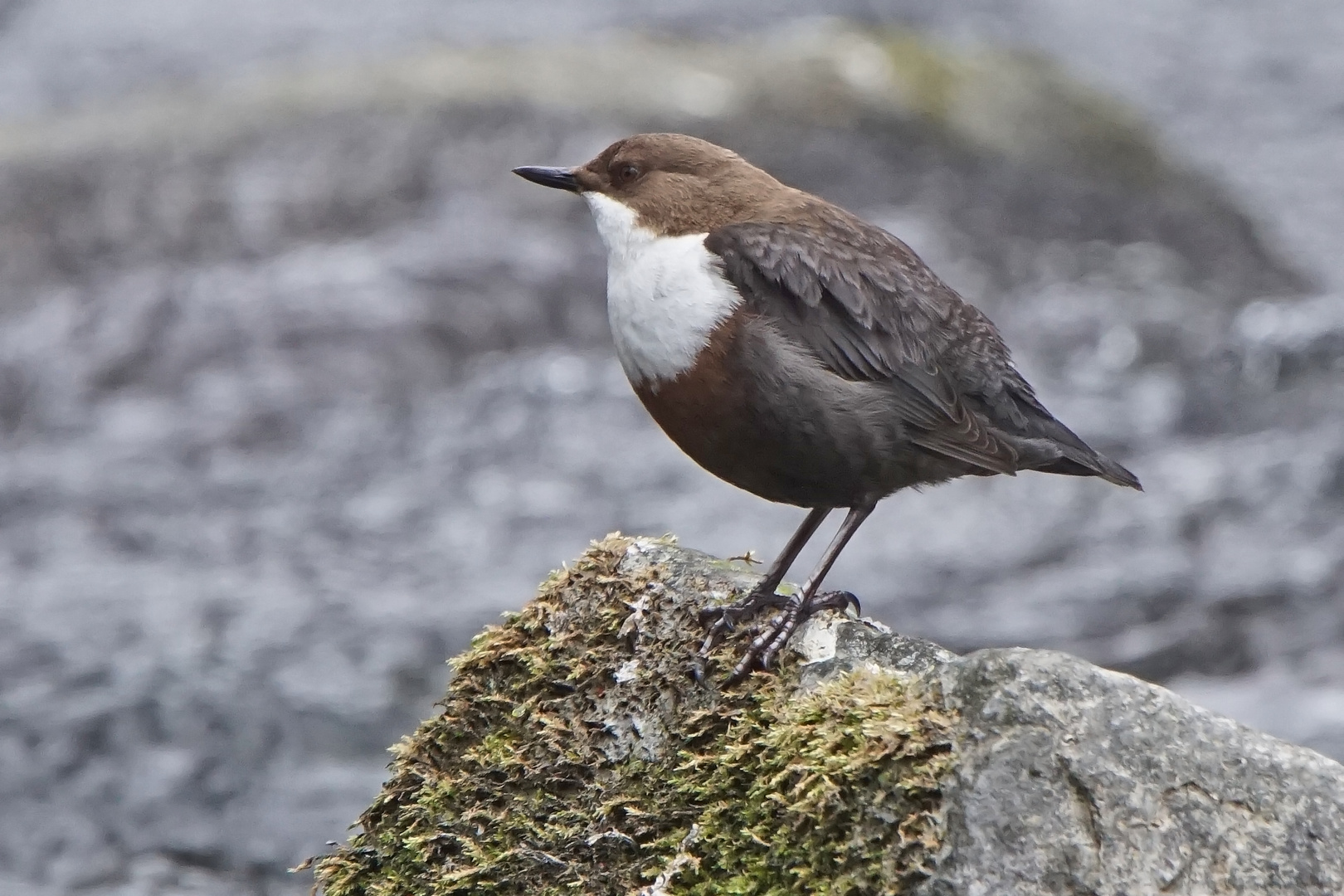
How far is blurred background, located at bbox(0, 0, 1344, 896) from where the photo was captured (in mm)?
5684

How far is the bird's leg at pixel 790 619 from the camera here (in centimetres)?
283

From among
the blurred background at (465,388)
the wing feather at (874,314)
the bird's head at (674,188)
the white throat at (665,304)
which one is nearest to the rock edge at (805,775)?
the white throat at (665,304)

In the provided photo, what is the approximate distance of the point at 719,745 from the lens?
2742mm

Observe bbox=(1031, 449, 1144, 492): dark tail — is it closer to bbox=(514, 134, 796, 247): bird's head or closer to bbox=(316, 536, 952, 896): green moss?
bbox=(514, 134, 796, 247): bird's head

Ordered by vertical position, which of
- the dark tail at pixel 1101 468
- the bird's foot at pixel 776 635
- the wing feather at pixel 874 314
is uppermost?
the dark tail at pixel 1101 468

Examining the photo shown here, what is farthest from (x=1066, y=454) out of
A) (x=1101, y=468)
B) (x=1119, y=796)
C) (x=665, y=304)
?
(x=1119, y=796)

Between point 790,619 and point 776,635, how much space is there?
72 millimetres

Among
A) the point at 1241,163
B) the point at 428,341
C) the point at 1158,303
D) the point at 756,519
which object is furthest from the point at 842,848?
the point at 1241,163

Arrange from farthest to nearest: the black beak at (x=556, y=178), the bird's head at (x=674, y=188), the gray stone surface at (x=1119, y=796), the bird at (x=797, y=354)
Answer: the black beak at (x=556, y=178), the bird's head at (x=674, y=188), the bird at (x=797, y=354), the gray stone surface at (x=1119, y=796)

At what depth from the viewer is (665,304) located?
3.38 meters

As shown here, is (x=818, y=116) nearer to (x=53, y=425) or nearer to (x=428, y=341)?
(x=428, y=341)

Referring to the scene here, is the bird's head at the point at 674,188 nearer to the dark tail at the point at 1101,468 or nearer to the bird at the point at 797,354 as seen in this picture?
the bird at the point at 797,354

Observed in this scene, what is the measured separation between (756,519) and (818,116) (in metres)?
3.21

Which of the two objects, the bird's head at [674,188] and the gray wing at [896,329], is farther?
the bird's head at [674,188]
